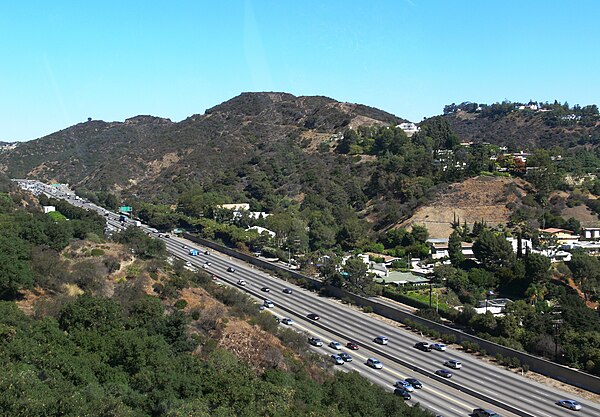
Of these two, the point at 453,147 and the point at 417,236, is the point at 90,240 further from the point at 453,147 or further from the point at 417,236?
the point at 453,147

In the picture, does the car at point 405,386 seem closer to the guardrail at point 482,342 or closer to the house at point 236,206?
the guardrail at point 482,342

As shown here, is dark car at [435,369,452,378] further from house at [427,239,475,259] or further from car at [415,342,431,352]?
house at [427,239,475,259]

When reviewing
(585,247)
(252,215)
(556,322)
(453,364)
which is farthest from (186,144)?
(453,364)

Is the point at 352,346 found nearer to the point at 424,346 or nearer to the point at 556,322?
the point at 424,346

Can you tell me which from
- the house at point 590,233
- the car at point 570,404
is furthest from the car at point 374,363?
the house at point 590,233

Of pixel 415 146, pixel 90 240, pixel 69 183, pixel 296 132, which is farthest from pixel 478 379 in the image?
pixel 69 183

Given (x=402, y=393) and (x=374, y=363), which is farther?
(x=374, y=363)

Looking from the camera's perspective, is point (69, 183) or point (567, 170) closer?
point (567, 170)
